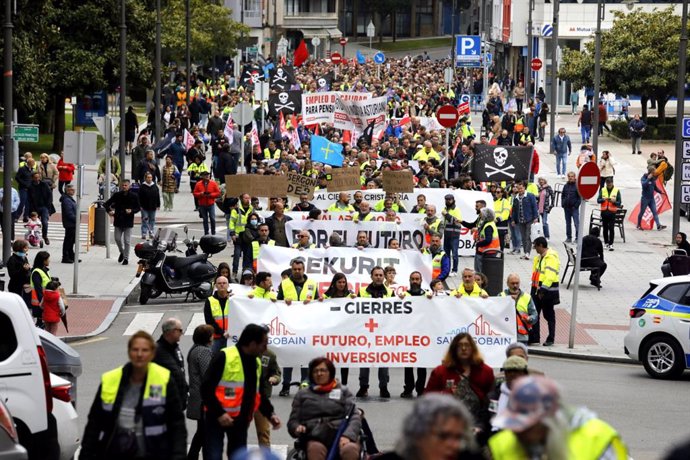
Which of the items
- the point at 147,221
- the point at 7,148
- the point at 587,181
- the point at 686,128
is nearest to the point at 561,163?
the point at 686,128

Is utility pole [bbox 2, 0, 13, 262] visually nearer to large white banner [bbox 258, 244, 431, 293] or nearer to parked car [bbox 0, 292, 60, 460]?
large white banner [bbox 258, 244, 431, 293]

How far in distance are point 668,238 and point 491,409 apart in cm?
2428

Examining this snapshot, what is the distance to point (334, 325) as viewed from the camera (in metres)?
18.1

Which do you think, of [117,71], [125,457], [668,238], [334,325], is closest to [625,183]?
[668,238]

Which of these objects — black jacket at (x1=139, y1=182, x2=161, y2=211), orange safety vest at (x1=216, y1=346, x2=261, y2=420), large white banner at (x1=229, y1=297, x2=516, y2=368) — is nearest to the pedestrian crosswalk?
large white banner at (x1=229, y1=297, x2=516, y2=368)

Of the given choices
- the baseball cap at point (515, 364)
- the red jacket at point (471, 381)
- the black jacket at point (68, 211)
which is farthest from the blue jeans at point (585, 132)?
the baseball cap at point (515, 364)

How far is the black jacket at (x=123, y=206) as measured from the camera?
98.5 feet

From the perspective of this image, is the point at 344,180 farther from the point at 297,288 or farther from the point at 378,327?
the point at 378,327

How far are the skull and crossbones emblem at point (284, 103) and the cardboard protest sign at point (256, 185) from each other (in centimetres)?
1593

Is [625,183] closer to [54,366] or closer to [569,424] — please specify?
[54,366]

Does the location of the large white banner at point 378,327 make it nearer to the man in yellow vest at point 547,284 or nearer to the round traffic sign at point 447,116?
the man in yellow vest at point 547,284

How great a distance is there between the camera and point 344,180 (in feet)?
101

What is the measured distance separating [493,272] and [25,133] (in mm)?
8891

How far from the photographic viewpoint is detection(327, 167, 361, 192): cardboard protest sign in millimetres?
30562
